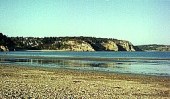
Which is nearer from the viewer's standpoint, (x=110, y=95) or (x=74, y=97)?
(x=74, y=97)

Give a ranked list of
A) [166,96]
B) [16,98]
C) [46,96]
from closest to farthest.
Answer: [16,98]
[46,96]
[166,96]

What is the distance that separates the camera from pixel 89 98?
17172mm

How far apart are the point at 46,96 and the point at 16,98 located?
5.46 ft

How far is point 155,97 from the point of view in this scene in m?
19.3

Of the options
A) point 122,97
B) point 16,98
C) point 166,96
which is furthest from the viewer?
point 166,96

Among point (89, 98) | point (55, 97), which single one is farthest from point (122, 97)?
point (55, 97)

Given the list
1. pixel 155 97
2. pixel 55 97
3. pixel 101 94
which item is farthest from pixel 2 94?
pixel 155 97

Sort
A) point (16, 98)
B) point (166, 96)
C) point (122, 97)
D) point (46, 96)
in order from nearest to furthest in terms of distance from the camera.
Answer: point (16, 98), point (46, 96), point (122, 97), point (166, 96)

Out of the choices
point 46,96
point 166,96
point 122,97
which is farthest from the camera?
point 166,96

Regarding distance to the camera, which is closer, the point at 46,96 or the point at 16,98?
the point at 16,98

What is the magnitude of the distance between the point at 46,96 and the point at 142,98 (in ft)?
17.6

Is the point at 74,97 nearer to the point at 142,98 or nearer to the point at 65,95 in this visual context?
the point at 65,95

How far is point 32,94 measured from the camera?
1734cm

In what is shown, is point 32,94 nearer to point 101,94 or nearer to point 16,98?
point 16,98
